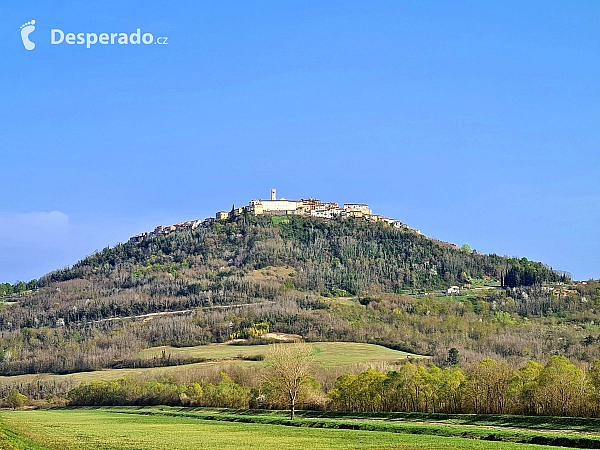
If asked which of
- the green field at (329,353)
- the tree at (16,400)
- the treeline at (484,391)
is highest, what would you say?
the green field at (329,353)

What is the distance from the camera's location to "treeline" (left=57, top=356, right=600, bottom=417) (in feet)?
240

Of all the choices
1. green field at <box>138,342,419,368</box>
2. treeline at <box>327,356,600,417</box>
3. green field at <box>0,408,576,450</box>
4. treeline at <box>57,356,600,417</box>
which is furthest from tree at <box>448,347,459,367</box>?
green field at <box>0,408,576,450</box>

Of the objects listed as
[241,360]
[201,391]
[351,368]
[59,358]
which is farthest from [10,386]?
[351,368]

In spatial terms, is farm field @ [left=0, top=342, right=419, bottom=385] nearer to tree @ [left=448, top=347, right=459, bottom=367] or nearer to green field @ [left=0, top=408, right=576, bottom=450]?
tree @ [left=448, top=347, right=459, bottom=367]

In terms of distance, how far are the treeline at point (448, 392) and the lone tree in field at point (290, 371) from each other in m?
2.24

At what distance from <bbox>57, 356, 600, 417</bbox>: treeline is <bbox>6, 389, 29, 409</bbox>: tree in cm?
3584

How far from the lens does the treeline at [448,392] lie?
73188 millimetres

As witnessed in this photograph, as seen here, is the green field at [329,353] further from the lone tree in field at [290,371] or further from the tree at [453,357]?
the lone tree in field at [290,371]

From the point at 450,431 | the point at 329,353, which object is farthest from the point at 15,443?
the point at 329,353

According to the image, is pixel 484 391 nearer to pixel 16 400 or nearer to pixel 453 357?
pixel 453 357

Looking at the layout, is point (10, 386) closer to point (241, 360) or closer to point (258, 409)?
point (241, 360)

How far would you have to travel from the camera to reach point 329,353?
179m

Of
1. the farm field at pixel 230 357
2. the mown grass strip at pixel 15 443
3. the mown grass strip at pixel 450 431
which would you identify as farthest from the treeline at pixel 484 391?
the farm field at pixel 230 357

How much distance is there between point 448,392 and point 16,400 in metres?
95.1
